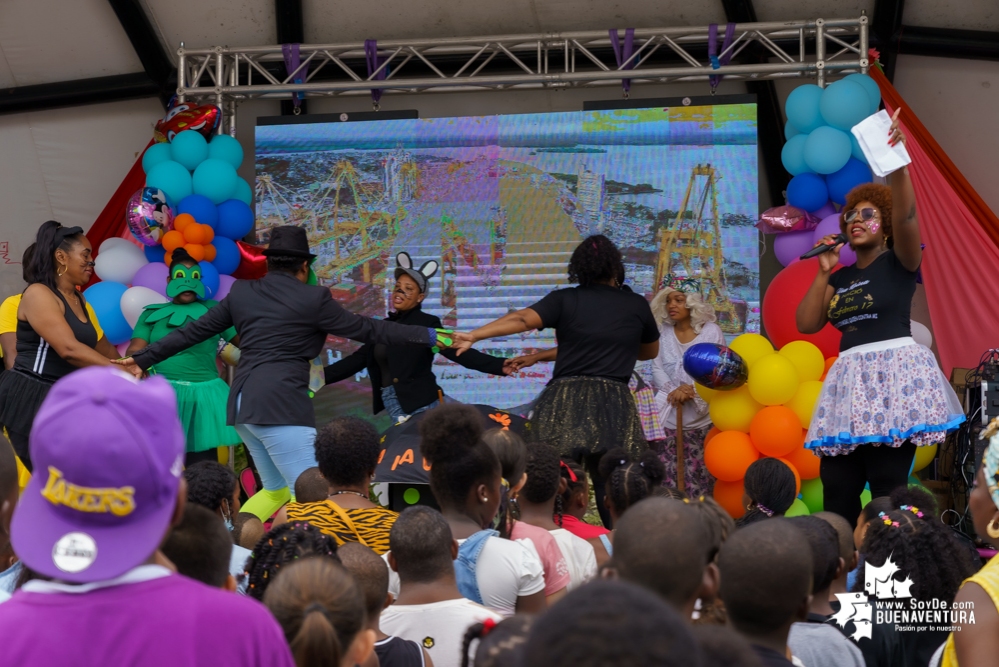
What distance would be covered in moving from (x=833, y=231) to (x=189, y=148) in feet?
14.1

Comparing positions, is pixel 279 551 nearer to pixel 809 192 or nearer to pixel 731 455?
pixel 731 455

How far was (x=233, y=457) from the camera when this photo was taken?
20.1ft

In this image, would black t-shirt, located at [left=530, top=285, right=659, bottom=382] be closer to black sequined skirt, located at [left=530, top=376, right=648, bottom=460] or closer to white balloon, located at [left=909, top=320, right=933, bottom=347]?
black sequined skirt, located at [left=530, top=376, right=648, bottom=460]

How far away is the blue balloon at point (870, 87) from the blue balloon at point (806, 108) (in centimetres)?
22

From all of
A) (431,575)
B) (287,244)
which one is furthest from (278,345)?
(431,575)

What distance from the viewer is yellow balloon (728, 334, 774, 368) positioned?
17.8 feet

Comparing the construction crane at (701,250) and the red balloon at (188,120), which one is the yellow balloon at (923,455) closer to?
the construction crane at (701,250)

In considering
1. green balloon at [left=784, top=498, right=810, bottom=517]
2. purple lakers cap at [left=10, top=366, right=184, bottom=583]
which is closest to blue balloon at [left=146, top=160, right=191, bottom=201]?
green balloon at [left=784, top=498, right=810, bottom=517]

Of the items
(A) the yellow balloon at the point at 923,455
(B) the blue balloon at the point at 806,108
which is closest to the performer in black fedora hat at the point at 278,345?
(A) the yellow balloon at the point at 923,455

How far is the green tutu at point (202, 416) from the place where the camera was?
217 inches

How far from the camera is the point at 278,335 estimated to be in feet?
13.6

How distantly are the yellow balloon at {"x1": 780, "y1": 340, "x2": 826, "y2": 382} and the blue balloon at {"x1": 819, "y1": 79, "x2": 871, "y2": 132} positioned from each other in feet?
5.13

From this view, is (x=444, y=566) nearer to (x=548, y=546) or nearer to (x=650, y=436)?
(x=548, y=546)

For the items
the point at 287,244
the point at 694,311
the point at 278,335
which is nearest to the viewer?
the point at 278,335
